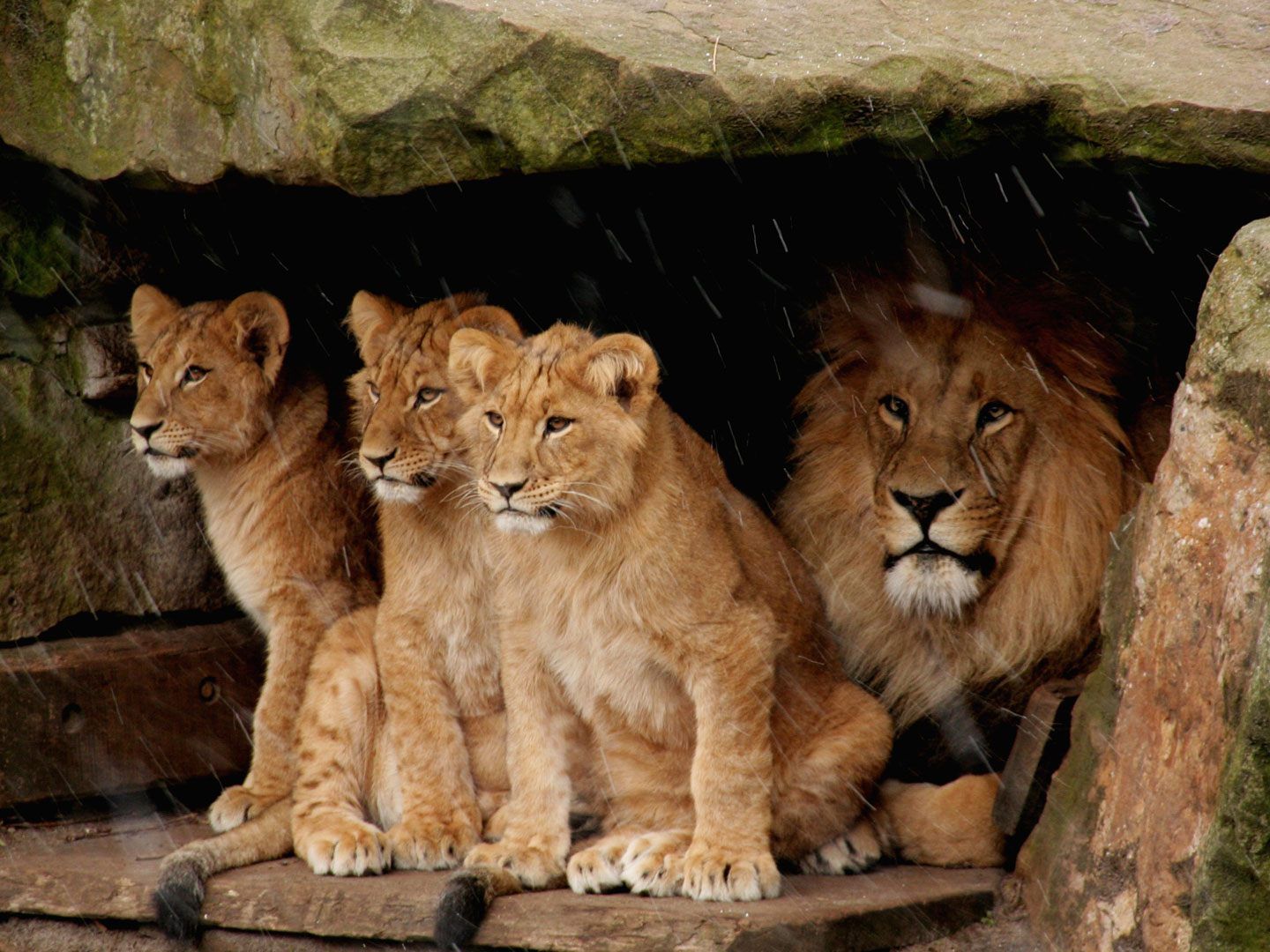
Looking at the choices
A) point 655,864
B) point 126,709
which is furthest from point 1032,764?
point 126,709

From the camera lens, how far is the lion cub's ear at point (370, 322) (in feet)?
17.2

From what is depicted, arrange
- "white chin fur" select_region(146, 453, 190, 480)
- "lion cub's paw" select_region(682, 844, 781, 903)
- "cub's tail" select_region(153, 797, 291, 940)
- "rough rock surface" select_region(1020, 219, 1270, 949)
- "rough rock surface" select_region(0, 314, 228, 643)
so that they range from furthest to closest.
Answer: "rough rock surface" select_region(0, 314, 228, 643) → "white chin fur" select_region(146, 453, 190, 480) → "cub's tail" select_region(153, 797, 291, 940) → "lion cub's paw" select_region(682, 844, 781, 903) → "rough rock surface" select_region(1020, 219, 1270, 949)

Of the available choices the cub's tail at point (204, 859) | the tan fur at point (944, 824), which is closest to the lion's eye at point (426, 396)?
the cub's tail at point (204, 859)

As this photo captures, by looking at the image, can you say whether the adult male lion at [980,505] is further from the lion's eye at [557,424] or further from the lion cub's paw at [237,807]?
the lion cub's paw at [237,807]

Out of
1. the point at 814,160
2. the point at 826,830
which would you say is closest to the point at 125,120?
the point at 814,160

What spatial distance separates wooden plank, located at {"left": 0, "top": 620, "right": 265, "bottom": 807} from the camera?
18.1ft

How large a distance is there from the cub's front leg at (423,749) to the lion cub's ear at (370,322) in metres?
0.92

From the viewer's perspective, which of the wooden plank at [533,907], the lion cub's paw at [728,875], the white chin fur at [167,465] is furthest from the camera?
the white chin fur at [167,465]

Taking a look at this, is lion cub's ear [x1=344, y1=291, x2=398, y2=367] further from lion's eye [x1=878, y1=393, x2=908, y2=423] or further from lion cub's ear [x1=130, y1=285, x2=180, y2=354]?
lion's eye [x1=878, y1=393, x2=908, y2=423]

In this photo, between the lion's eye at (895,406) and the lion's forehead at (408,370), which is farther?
the lion's eye at (895,406)

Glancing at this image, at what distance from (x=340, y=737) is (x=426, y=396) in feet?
4.10

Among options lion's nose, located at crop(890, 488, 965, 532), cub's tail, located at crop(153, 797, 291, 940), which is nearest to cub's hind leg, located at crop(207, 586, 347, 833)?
cub's tail, located at crop(153, 797, 291, 940)

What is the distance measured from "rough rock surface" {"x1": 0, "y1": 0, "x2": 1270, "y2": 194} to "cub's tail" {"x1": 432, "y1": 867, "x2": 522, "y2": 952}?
199cm

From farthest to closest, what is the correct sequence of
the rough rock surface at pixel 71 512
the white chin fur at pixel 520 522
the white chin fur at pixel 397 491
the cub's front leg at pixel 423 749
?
the rough rock surface at pixel 71 512 < the white chin fur at pixel 397 491 < the cub's front leg at pixel 423 749 < the white chin fur at pixel 520 522
